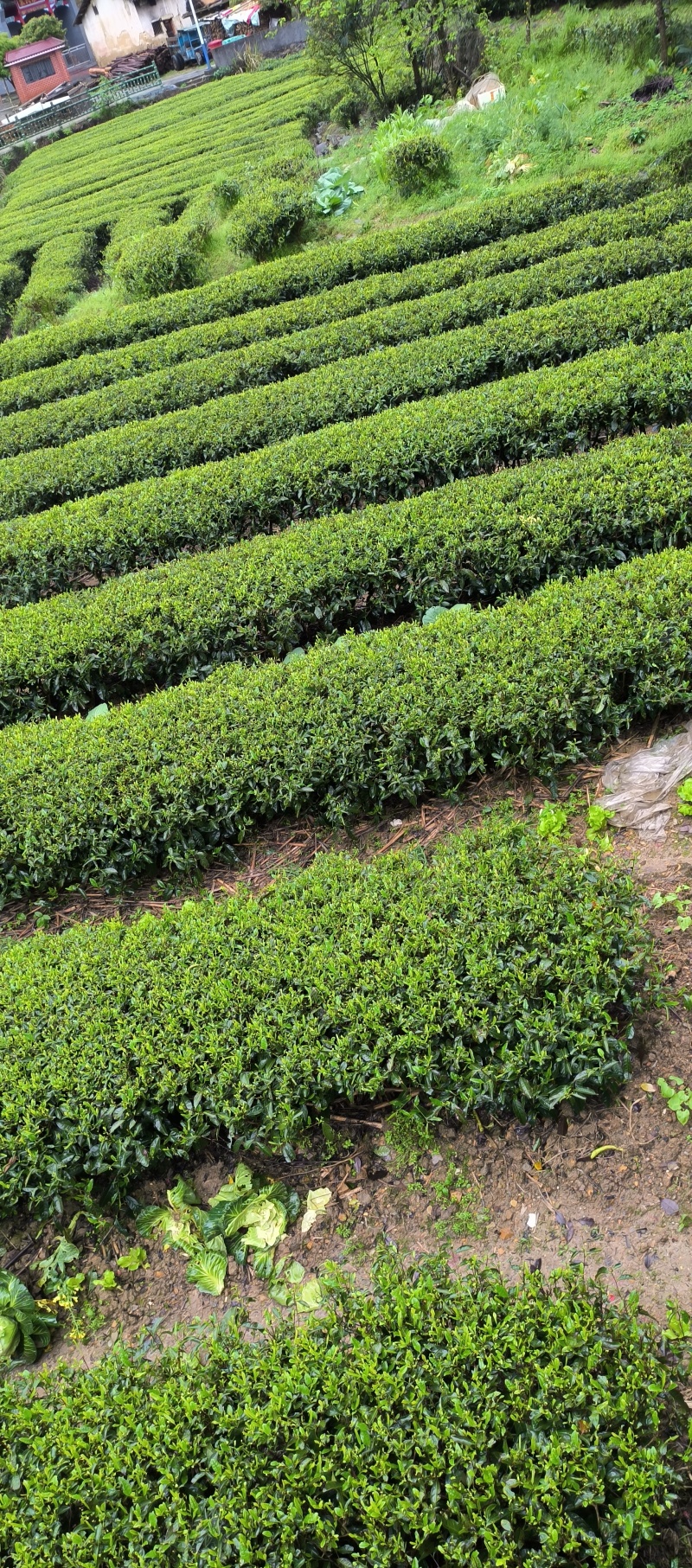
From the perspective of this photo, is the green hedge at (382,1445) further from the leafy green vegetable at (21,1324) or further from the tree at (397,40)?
the tree at (397,40)

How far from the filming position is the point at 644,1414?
2.39 metres

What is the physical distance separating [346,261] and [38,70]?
5882 centimetres

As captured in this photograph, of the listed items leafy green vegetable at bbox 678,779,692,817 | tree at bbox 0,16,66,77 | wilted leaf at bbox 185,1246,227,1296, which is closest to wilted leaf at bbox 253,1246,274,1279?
wilted leaf at bbox 185,1246,227,1296

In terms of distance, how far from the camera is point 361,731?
5.07 meters

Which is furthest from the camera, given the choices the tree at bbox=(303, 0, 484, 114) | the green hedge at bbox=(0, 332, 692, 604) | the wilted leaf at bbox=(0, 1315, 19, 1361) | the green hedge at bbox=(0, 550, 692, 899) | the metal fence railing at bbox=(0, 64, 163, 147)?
the metal fence railing at bbox=(0, 64, 163, 147)

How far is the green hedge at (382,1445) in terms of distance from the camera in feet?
7.46

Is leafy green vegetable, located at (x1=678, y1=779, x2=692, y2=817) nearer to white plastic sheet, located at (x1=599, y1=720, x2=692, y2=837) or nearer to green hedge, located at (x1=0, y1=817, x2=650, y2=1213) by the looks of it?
white plastic sheet, located at (x1=599, y1=720, x2=692, y2=837)

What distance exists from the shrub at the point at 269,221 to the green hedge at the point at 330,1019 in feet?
53.0

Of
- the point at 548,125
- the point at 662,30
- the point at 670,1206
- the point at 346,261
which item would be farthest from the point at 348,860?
the point at 662,30

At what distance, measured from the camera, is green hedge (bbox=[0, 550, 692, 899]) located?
4.90 meters

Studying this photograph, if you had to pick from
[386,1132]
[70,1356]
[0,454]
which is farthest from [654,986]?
[0,454]

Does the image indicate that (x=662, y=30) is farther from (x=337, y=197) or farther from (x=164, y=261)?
(x=164, y=261)

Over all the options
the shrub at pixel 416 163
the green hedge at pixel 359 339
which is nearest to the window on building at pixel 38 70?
the shrub at pixel 416 163

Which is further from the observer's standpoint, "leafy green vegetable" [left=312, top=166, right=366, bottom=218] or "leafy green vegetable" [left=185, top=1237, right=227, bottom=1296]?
"leafy green vegetable" [left=312, top=166, right=366, bottom=218]
